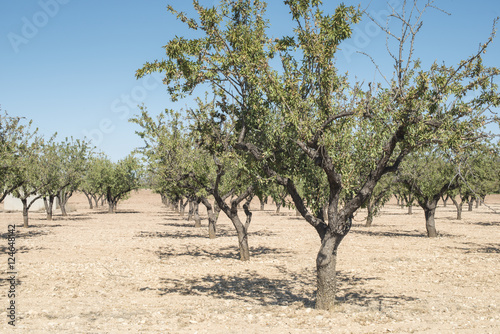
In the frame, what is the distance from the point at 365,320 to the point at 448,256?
45.0ft

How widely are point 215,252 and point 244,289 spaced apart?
358 inches

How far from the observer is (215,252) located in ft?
77.7

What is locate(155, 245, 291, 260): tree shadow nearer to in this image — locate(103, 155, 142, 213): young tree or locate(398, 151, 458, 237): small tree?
locate(398, 151, 458, 237): small tree

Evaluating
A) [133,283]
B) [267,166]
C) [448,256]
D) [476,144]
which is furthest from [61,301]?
[448,256]

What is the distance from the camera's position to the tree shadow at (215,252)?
73.0ft

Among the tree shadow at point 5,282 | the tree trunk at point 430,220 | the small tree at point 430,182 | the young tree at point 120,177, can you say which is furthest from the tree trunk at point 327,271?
the young tree at point 120,177

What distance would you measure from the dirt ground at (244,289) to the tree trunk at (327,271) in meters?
0.34

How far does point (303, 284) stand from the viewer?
50.6 feet

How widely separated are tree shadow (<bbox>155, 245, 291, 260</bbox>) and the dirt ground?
0.06 meters

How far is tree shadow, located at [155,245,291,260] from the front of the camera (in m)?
22.3

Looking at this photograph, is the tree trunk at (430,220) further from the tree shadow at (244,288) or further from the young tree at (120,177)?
the young tree at (120,177)

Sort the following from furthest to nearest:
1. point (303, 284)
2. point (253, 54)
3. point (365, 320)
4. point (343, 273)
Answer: point (343, 273) < point (303, 284) < point (253, 54) < point (365, 320)

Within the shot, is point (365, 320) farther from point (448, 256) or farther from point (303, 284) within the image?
point (448, 256)

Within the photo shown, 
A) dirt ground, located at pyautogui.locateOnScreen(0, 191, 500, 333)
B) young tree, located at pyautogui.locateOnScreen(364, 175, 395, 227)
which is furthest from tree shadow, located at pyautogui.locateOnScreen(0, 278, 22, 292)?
young tree, located at pyautogui.locateOnScreen(364, 175, 395, 227)
